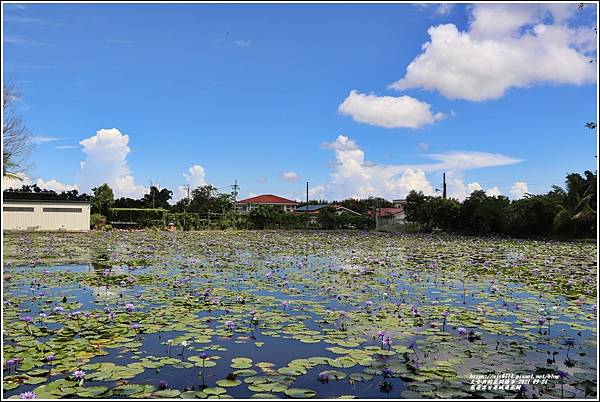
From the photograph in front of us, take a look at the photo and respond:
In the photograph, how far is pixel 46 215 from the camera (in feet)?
78.5

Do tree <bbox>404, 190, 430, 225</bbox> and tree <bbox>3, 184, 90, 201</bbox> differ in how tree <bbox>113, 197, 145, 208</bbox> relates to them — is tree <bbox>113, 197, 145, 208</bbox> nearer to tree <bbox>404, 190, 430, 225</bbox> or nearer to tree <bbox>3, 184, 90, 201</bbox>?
tree <bbox>3, 184, 90, 201</bbox>

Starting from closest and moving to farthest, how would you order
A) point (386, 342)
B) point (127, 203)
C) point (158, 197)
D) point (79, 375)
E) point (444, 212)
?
point (79, 375), point (386, 342), point (444, 212), point (127, 203), point (158, 197)

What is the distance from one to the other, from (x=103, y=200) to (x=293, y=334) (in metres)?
30.8

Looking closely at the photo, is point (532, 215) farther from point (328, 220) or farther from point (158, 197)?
point (158, 197)

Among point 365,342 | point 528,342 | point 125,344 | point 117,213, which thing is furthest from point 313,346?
point 117,213

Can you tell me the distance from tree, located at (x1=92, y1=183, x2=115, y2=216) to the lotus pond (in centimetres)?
2533

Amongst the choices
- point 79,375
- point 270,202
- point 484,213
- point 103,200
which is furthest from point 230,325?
point 270,202

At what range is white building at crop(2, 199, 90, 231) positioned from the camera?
23.3 m

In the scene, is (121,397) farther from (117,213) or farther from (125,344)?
(117,213)

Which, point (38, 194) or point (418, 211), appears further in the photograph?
point (418, 211)

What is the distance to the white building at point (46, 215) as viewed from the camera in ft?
76.6

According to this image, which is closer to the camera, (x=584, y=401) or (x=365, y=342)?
(x=584, y=401)

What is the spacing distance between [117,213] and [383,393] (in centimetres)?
3006

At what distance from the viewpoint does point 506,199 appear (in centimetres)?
2358
